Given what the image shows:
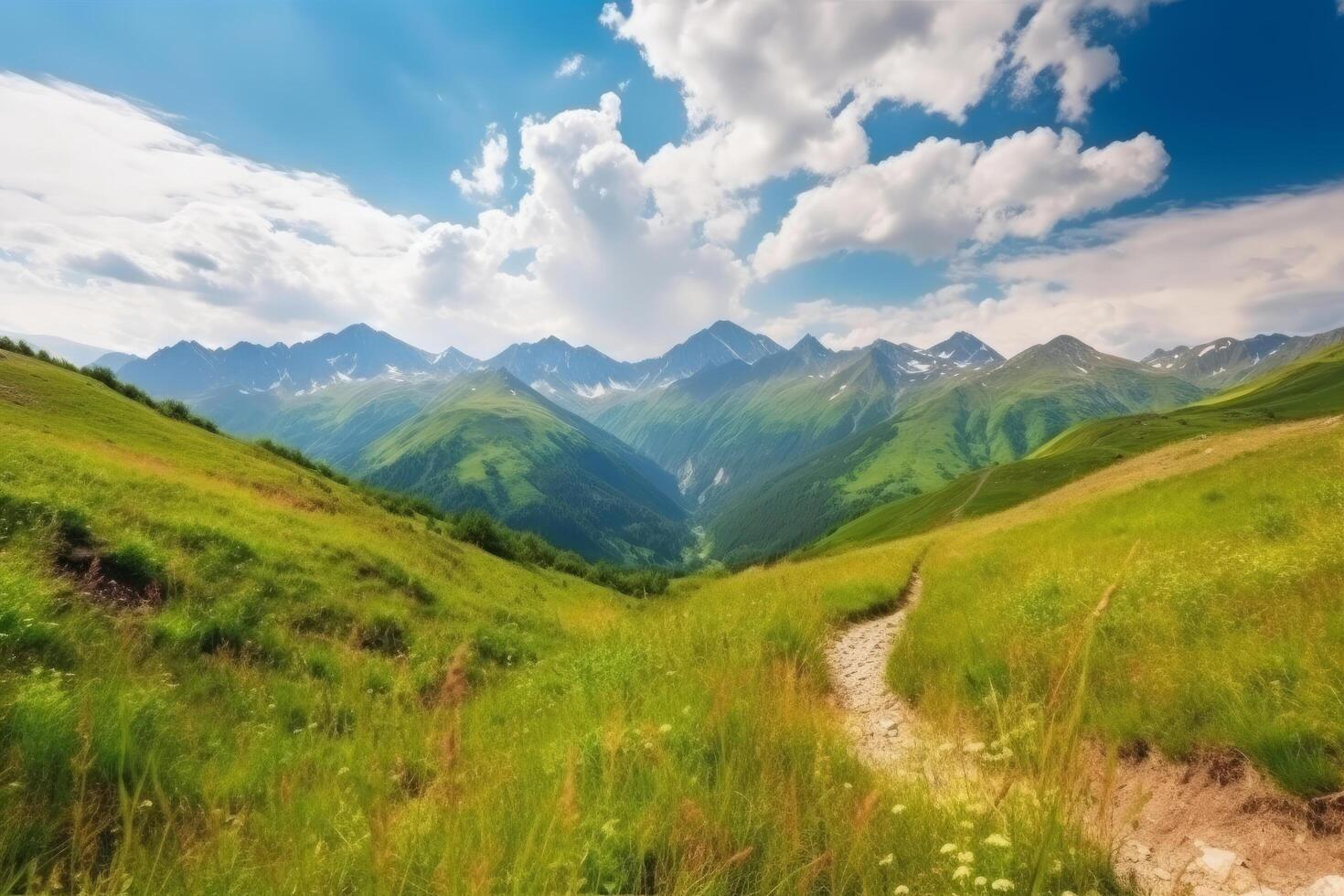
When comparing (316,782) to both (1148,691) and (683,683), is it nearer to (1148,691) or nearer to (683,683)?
(683,683)

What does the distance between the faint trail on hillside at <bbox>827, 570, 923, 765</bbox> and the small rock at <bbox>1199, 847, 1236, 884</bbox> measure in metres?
2.42

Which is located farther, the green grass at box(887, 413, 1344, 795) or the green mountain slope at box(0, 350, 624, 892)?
the green grass at box(887, 413, 1344, 795)

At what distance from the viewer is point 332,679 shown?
12.1 m

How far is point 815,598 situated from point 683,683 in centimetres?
960

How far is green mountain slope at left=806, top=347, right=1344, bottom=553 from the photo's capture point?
9906cm

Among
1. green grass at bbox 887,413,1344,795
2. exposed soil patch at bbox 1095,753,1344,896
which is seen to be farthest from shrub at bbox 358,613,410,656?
exposed soil patch at bbox 1095,753,1344,896

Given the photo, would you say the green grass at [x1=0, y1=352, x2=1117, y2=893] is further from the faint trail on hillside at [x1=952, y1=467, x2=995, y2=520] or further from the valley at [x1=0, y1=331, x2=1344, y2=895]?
the faint trail on hillside at [x1=952, y1=467, x2=995, y2=520]

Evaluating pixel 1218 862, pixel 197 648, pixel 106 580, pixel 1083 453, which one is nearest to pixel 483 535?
pixel 106 580

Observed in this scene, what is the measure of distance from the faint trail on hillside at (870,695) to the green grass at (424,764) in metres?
0.76

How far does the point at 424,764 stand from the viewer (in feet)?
17.5

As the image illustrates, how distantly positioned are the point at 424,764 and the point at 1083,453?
139 m

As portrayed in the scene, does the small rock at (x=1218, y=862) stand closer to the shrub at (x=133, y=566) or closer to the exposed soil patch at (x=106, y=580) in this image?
the exposed soil patch at (x=106, y=580)

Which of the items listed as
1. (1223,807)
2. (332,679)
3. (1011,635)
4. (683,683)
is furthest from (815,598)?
(332,679)

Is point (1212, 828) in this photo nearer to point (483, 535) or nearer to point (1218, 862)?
point (1218, 862)
